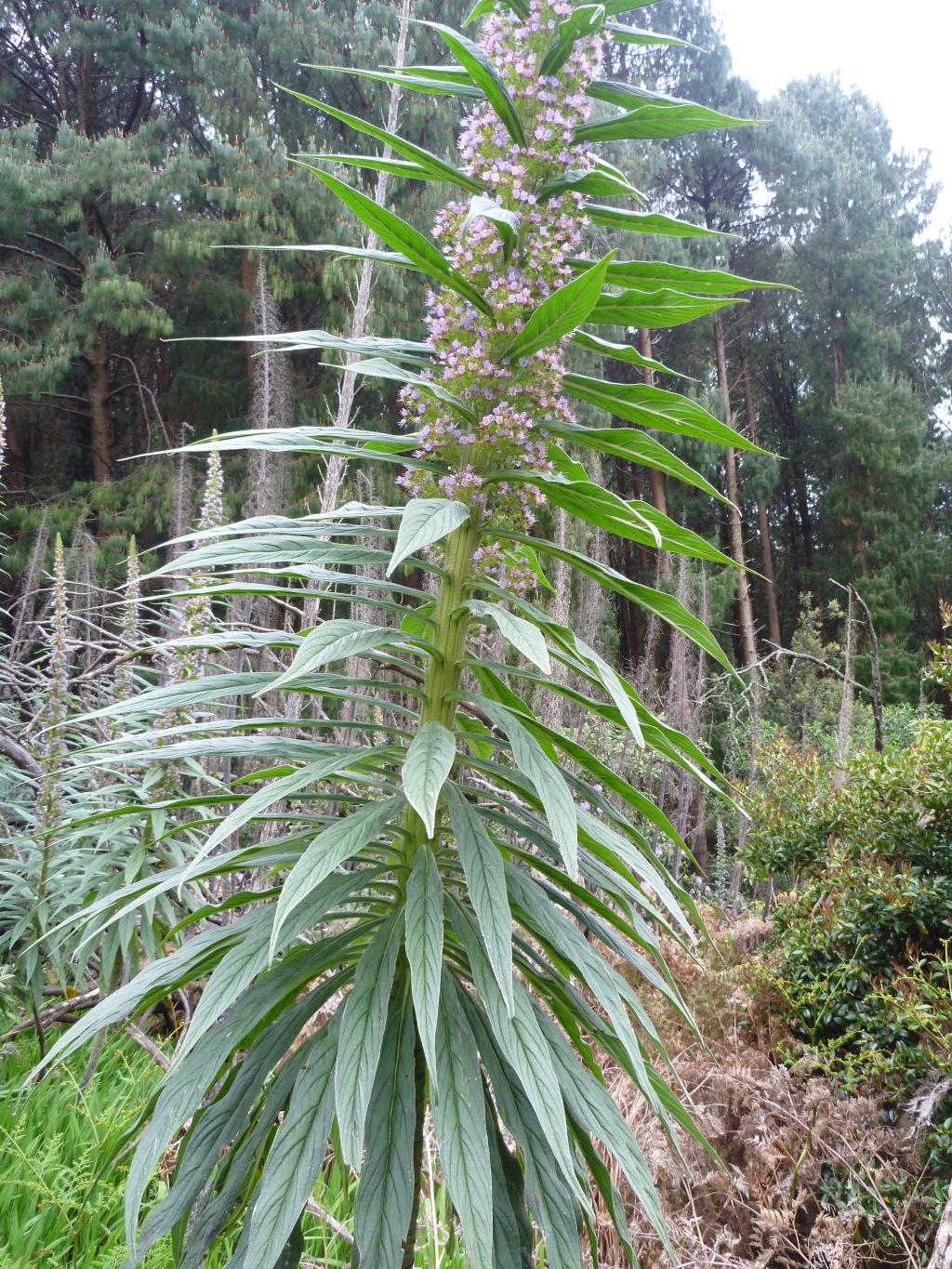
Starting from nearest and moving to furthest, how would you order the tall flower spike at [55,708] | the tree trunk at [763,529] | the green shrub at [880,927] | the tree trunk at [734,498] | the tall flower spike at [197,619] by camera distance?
the tall flower spike at [197,619]
the tall flower spike at [55,708]
the green shrub at [880,927]
the tree trunk at [734,498]
the tree trunk at [763,529]

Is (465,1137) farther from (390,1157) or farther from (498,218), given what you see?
(498,218)

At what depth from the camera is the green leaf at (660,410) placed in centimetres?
122

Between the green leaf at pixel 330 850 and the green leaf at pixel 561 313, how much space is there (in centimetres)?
69

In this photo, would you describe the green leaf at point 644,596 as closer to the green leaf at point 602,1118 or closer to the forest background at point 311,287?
the green leaf at point 602,1118

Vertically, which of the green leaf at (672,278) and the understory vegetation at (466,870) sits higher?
the green leaf at (672,278)

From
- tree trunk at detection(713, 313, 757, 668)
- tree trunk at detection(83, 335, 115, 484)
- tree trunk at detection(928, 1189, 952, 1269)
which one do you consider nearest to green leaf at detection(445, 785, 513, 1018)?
tree trunk at detection(928, 1189, 952, 1269)

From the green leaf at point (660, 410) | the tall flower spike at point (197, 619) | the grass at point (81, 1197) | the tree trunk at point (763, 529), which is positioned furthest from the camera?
the tree trunk at point (763, 529)

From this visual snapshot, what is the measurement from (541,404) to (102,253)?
12473 mm

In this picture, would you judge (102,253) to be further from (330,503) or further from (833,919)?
(833,919)

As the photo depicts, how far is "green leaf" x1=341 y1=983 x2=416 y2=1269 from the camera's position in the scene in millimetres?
1006

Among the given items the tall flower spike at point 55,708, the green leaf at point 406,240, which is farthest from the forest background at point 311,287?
the green leaf at point 406,240

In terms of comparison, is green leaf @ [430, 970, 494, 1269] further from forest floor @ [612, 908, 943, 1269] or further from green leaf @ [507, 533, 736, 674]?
forest floor @ [612, 908, 943, 1269]

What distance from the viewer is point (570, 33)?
4.04ft

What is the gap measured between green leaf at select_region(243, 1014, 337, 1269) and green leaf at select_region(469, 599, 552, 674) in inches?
25.1
